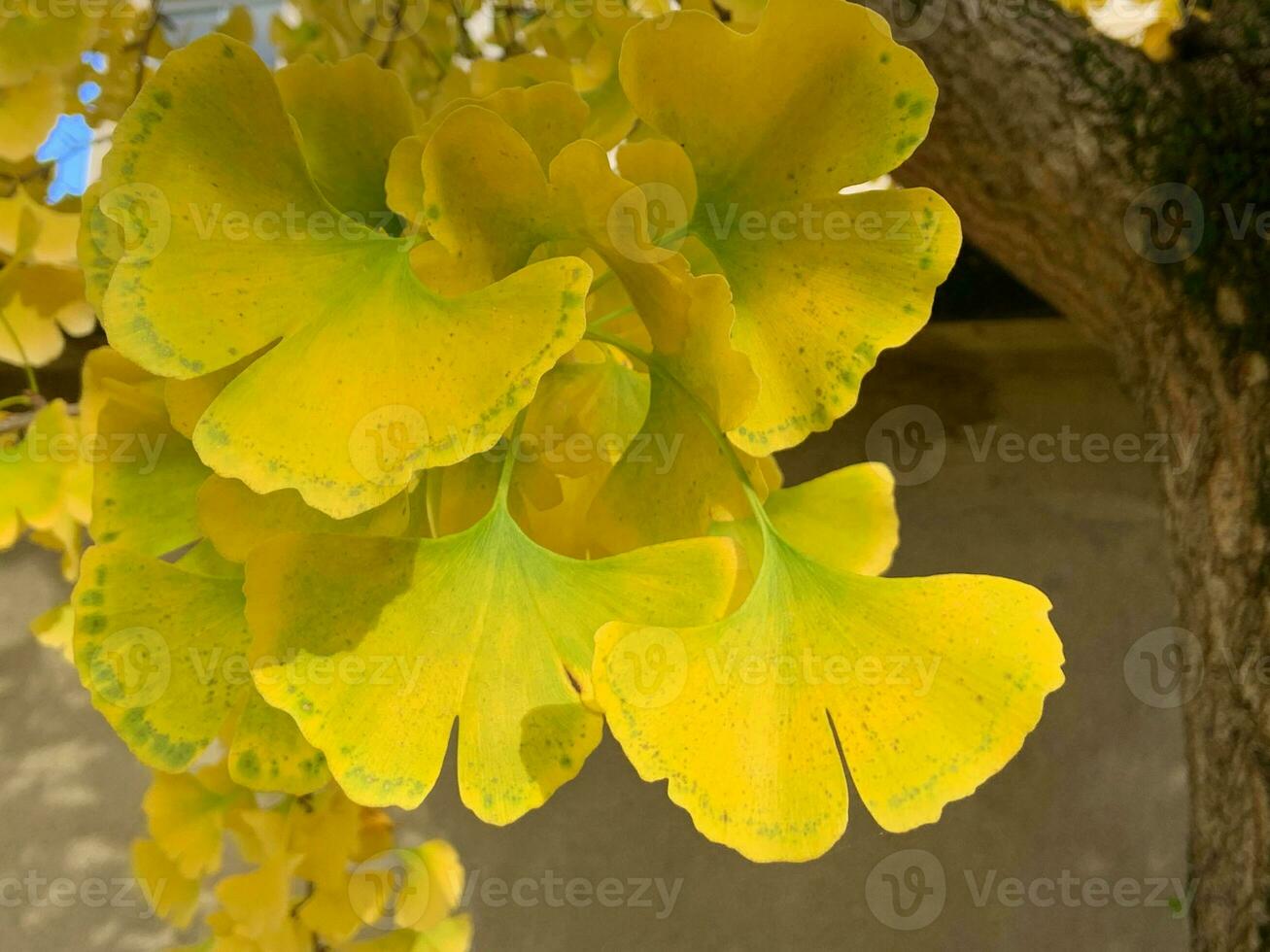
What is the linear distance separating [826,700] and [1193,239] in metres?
0.39

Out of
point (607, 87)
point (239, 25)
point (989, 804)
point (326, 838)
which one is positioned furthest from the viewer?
point (989, 804)

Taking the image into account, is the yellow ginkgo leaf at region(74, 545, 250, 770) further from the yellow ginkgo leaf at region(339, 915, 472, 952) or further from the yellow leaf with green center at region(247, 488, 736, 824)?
the yellow ginkgo leaf at region(339, 915, 472, 952)

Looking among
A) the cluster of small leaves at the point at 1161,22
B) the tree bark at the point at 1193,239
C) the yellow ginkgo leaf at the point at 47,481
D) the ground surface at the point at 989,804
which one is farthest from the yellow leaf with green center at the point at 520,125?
the ground surface at the point at 989,804

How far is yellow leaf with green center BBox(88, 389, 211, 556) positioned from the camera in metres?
0.27

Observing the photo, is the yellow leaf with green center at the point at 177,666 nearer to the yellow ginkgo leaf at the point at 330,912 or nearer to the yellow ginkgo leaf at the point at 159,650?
the yellow ginkgo leaf at the point at 159,650

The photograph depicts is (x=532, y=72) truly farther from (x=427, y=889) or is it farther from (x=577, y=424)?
(x=427, y=889)

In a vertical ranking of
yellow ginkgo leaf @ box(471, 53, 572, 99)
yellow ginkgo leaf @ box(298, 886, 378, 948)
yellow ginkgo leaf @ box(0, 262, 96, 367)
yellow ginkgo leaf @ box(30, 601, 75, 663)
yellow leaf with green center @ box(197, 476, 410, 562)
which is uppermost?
yellow ginkgo leaf @ box(471, 53, 572, 99)

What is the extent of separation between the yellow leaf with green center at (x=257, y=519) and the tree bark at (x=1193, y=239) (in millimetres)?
392

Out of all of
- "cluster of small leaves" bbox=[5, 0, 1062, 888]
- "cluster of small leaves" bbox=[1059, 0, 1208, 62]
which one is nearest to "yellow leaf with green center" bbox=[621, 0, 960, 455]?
"cluster of small leaves" bbox=[5, 0, 1062, 888]

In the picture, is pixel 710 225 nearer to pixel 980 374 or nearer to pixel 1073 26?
pixel 1073 26

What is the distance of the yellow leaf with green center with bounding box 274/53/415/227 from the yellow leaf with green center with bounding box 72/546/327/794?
12cm

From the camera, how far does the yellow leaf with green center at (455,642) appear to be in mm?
188

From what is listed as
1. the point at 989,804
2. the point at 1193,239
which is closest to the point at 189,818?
the point at 1193,239

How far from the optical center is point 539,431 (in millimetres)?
240
